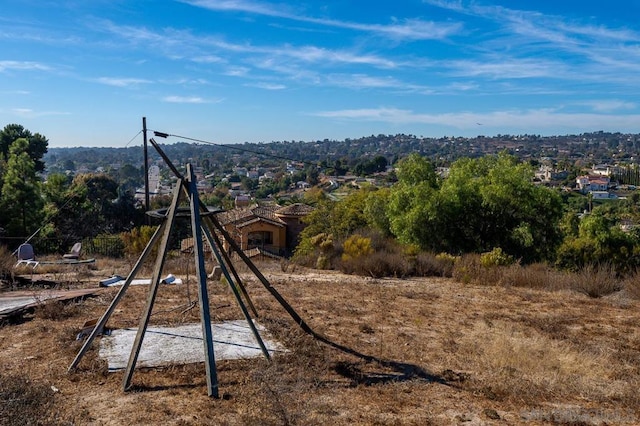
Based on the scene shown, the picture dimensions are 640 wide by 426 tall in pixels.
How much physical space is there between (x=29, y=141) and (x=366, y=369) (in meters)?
35.5

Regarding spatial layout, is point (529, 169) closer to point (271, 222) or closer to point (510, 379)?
point (510, 379)

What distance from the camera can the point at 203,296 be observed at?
539 cm

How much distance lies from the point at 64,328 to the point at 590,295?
901 centimetres

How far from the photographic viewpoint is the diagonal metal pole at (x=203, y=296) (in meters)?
4.99

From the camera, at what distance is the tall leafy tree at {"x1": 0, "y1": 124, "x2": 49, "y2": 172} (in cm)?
3566

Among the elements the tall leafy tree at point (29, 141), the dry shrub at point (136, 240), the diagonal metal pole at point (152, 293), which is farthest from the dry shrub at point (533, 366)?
the tall leafy tree at point (29, 141)

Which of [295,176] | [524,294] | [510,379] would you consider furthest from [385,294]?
[295,176]

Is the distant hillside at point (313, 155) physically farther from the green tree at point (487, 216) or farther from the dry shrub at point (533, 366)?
the dry shrub at point (533, 366)

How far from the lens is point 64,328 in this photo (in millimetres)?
7305

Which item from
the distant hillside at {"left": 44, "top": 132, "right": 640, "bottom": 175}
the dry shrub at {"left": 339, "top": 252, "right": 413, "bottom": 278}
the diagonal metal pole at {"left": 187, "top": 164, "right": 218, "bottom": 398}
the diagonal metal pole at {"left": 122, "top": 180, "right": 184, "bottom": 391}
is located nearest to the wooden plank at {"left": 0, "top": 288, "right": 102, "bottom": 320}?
the diagonal metal pole at {"left": 122, "top": 180, "right": 184, "bottom": 391}

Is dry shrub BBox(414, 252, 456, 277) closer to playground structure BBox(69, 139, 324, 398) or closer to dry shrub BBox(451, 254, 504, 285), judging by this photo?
dry shrub BBox(451, 254, 504, 285)

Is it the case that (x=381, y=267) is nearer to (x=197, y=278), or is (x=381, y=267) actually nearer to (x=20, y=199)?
(x=197, y=278)

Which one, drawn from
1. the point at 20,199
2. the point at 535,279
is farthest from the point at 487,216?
the point at 20,199

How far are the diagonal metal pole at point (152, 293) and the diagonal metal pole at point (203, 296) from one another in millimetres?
171
